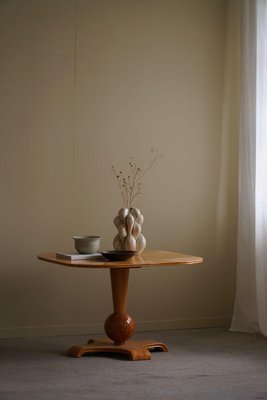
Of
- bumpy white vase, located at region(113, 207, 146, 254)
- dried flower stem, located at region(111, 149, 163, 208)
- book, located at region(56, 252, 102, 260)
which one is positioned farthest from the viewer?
dried flower stem, located at region(111, 149, 163, 208)

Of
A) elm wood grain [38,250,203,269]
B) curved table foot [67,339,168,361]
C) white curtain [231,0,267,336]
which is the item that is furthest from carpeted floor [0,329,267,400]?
elm wood grain [38,250,203,269]

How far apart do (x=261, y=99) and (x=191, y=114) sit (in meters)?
0.54

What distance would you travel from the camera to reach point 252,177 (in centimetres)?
463

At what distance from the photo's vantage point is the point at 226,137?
16.3 feet

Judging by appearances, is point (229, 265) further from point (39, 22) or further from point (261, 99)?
point (39, 22)

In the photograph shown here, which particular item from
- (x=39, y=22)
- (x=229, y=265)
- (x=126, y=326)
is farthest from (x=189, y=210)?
(x=39, y=22)

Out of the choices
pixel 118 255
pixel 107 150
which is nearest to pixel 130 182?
pixel 107 150

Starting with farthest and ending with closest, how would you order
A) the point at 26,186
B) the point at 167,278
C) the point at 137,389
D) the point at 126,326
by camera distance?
the point at 167,278 → the point at 26,186 → the point at 126,326 → the point at 137,389

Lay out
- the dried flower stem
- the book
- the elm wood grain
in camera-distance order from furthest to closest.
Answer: the dried flower stem, the book, the elm wood grain

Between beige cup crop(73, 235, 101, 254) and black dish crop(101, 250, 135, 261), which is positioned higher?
beige cup crop(73, 235, 101, 254)

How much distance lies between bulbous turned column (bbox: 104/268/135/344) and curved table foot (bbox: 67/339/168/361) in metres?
0.06

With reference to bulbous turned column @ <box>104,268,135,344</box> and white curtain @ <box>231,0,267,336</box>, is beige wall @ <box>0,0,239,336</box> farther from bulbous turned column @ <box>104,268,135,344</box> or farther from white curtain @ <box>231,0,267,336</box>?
bulbous turned column @ <box>104,268,135,344</box>

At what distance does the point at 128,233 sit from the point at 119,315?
1.51 ft

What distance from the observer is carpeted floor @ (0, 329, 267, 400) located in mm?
3197
